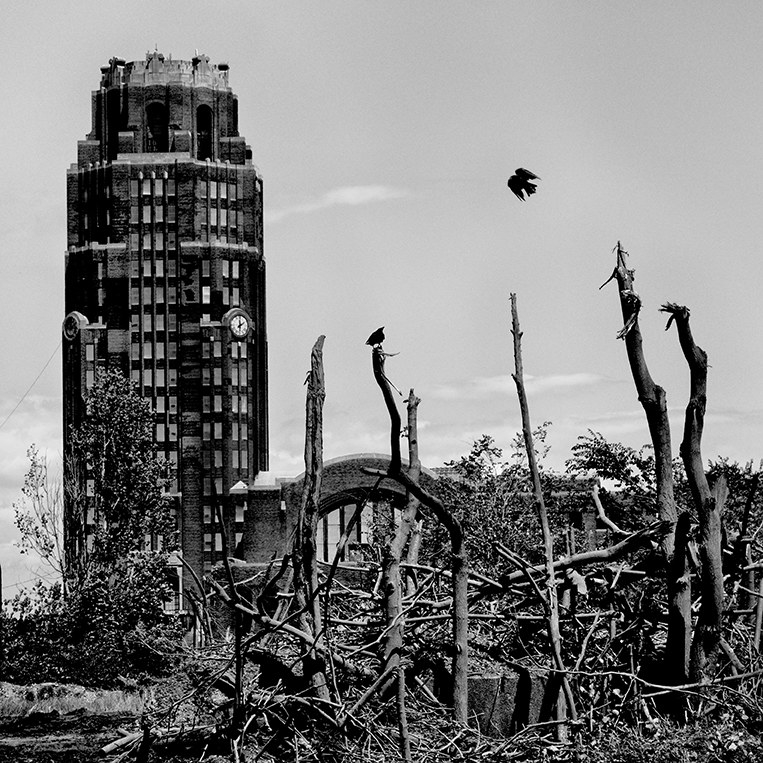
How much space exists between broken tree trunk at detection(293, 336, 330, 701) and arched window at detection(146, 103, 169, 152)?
292 feet

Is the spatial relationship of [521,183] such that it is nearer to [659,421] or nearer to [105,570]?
[659,421]

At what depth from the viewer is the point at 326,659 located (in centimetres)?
1084

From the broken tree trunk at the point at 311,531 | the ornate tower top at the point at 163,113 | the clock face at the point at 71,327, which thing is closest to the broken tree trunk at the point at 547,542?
the broken tree trunk at the point at 311,531

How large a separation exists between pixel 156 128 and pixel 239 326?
15.3 meters

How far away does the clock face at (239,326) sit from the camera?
92.5 meters

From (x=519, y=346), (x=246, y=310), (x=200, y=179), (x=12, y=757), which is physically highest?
(x=200, y=179)

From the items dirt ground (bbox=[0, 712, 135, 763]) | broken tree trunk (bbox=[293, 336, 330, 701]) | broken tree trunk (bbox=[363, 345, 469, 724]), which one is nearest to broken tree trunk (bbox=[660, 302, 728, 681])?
broken tree trunk (bbox=[363, 345, 469, 724])

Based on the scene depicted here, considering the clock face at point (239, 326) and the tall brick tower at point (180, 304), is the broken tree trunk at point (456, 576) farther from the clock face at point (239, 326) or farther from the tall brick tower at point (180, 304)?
the clock face at point (239, 326)

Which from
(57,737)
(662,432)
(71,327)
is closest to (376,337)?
(662,432)

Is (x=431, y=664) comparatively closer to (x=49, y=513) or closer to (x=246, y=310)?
(x=49, y=513)

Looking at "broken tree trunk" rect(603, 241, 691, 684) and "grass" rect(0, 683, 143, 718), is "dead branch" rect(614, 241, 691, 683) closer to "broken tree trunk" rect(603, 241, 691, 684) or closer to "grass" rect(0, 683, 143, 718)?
"broken tree trunk" rect(603, 241, 691, 684)

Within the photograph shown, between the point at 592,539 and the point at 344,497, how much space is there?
541 inches

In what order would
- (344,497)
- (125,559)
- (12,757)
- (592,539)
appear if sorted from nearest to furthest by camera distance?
(12,757), (125,559), (592,539), (344,497)

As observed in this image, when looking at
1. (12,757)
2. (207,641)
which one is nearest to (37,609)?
(12,757)
